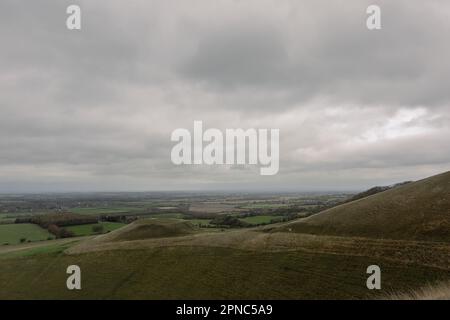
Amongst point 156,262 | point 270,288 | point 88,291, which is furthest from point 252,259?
point 88,291

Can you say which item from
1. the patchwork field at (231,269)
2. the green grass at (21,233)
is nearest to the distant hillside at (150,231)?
the patchwork field at (231,269)

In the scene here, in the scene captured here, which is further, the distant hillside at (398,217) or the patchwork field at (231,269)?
the distant hillside at (398,217)

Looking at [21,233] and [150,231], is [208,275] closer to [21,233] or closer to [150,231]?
[150,231]

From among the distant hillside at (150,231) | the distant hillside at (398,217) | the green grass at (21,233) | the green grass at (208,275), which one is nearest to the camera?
the green grass at (208,275)

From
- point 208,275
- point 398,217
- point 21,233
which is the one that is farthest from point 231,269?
point 21,233

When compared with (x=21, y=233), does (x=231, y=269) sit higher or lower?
higher

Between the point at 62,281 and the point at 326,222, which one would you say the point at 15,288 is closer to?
the point at 62,281

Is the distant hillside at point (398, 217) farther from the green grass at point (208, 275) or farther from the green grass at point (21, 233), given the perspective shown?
the green grass at point (21, 233)

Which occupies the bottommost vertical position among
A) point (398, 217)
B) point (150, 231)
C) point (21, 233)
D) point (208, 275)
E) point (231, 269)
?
point (21, 233)

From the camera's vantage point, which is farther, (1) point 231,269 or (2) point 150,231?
(2) point 150,231
